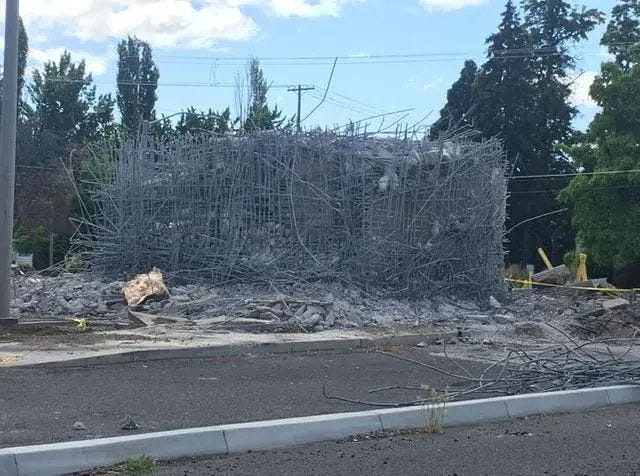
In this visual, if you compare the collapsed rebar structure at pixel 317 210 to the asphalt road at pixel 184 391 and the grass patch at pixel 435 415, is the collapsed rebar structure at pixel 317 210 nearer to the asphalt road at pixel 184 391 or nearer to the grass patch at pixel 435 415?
the asphalt road at pixel 184 391

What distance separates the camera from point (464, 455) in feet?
21.8

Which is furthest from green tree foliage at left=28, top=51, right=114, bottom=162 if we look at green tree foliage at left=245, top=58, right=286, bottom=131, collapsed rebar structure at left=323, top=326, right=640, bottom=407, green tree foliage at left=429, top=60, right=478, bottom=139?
collapsed rebar structure at left=323, top=326, right=640, bottom=407

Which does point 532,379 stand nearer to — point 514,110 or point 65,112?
point 514,110

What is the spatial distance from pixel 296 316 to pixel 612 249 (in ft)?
77.4

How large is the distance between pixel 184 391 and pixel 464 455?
12.0 ft

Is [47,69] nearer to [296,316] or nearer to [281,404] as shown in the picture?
[296,316]

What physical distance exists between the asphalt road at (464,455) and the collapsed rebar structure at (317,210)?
10.0m

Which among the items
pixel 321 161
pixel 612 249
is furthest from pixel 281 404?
pixel 612 249

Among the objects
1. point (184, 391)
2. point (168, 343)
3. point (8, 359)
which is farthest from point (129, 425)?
point (168, 343)

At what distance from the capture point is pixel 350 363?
11875 mm

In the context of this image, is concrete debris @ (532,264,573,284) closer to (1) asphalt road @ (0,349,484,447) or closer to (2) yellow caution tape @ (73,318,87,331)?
(1) asphalt road @ (0,349,484,447)

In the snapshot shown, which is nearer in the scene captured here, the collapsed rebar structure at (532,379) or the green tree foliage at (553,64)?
the collapsed rebar structure at (532,379)

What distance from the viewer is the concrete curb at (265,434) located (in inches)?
231

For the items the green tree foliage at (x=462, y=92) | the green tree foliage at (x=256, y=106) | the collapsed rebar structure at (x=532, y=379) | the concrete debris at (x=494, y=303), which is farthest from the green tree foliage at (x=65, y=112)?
the collapsed rebar structure at (x=532, y=379)
